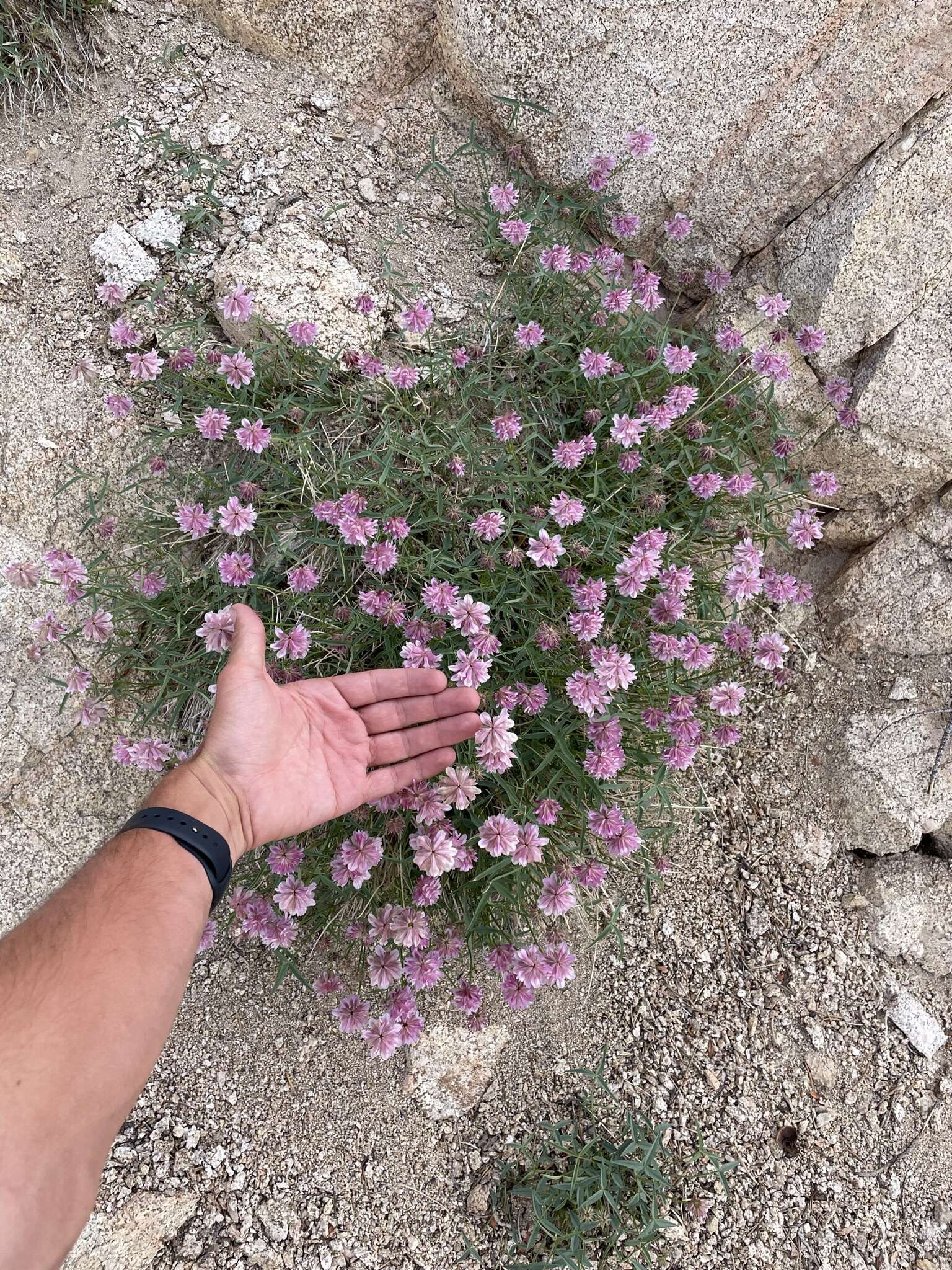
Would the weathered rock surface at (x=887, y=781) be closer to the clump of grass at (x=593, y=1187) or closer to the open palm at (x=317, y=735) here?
the clump of grass at (x=593, y=1187)

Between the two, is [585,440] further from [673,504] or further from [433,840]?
[433,840]

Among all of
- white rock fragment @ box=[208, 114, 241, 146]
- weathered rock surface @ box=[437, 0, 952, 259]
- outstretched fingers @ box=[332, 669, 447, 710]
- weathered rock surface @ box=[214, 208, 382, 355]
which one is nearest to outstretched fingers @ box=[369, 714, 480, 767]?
outstretched fingers @ box=[332, 669, 447, 710]

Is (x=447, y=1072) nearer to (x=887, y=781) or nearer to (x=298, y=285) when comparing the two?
(x=887, y=781)

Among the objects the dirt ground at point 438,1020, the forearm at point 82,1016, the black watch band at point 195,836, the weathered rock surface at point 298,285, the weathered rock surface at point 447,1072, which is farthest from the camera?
the weathered rock surface at point 298,285

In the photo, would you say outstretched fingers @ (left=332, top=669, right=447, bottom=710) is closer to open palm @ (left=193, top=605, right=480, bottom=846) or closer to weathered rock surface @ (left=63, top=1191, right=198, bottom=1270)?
open palm @ (left=193, top=605, right=480, bottom=846)

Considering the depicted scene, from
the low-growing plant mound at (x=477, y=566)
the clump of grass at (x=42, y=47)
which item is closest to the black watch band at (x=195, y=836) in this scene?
the low-growing plant mound at (x=477, y=566)

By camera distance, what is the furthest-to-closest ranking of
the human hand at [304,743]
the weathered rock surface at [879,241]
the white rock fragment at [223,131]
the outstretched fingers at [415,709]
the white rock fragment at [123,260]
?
the white rock fragment at [223,131] < the white rock fragment at [123,260] < the weathered rock surface at [879,241] < the outstretched fingers at [415,709] < the human hand at [304,743]

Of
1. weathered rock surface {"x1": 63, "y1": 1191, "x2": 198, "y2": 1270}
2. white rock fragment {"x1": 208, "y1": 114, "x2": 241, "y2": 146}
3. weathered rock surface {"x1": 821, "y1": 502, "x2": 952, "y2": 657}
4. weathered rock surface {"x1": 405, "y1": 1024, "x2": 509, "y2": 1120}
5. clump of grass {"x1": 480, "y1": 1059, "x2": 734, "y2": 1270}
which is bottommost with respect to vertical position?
weathered rock surface {"x1": 63, "y1": 1191, "x2": 198, "y2": 1270}
